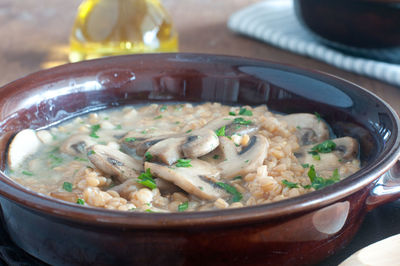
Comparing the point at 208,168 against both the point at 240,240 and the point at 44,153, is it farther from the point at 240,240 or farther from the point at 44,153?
the point at 44,153

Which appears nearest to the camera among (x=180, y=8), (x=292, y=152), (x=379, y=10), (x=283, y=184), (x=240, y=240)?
(x=240, y=240)

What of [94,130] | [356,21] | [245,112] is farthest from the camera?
[356,21]

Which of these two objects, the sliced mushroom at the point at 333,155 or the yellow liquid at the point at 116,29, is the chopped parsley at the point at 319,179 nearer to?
the sliced mushroom at the point at 333,155

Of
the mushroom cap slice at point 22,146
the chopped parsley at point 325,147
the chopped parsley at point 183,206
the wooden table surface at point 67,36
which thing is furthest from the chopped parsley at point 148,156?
the wooden table surface at point 67,36

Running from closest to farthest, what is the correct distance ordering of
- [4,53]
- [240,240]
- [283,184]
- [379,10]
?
[240,240], [283,184], [379,10], [4,53]

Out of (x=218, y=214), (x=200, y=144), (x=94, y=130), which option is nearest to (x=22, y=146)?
(x=94, y=130)

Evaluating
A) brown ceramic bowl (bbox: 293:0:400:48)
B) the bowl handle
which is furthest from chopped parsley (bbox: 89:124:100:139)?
brown ceramic bowl (bbox: 293:0:400:48)

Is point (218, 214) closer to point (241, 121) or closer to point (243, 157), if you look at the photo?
point (243, 157)

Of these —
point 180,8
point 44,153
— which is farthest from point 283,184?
point 180,8
